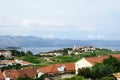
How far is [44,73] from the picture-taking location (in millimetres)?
50750

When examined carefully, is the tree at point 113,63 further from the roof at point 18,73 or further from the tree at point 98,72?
the roof at point 18,73

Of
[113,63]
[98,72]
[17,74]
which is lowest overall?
[17,74]

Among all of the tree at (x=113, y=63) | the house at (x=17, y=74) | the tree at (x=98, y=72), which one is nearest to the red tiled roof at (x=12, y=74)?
the house at (x=17, y=74)

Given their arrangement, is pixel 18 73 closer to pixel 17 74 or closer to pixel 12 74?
pixel 17 74

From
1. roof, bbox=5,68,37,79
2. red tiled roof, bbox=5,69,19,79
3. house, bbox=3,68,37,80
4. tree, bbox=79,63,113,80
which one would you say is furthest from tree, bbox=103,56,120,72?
red tiled roof, bbox=5,69,19,79

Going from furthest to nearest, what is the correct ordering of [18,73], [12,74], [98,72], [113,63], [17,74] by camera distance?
[18,73]
[17,74]
[12,74]
[113,63]
[98,72]

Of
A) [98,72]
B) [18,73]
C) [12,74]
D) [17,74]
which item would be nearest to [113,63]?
[98,72]

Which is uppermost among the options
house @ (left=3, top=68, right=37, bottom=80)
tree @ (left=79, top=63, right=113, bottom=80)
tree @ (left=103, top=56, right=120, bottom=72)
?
tree @ (left=103, top=56, right=120, bottom=72)

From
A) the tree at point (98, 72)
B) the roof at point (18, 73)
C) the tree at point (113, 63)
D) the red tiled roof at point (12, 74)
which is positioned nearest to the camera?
the tree at point (98, 72)


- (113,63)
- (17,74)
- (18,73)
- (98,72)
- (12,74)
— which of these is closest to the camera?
(98,72)

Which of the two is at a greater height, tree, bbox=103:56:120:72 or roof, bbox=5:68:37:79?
tree, bbox=103:56:120:72

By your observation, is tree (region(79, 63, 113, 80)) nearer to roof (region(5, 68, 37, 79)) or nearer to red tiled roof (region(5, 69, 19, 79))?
roof (region(5, 68, 37, 79))

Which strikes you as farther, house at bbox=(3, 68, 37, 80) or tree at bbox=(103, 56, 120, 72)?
house at bbox=(3, 68, 37, 80)

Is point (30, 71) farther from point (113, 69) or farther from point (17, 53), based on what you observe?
point (17, 53)
